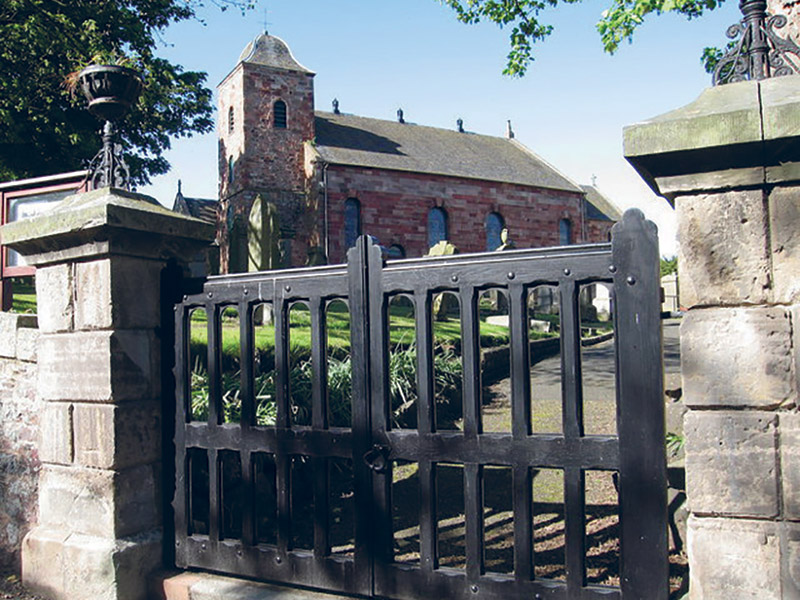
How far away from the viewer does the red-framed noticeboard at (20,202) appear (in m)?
5.91

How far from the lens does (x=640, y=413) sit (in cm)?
278

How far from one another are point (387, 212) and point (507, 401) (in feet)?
81.8

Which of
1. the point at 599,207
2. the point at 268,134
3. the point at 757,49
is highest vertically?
the point at 268,134

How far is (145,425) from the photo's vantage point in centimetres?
402

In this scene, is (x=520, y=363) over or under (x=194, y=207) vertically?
under

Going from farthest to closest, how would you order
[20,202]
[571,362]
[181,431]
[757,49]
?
[20,202]
[181,431]
[571,362]
[757,49]

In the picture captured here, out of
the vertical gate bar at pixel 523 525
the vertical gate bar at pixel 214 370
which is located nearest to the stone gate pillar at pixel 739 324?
the vertical gate bar at pixel 523 525

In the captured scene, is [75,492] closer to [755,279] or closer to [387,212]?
[755,279]

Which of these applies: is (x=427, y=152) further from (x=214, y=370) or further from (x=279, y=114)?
(x=214, y=370)

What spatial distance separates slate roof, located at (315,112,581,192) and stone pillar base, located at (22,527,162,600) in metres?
28.8

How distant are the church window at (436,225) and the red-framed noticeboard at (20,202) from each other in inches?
1131

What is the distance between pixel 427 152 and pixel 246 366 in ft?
112

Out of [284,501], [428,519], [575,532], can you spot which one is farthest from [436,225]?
[575,532]

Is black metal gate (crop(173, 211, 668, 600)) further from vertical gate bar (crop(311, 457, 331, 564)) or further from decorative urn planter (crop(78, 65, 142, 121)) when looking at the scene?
decorative urn planter (crop(78, 65, 142, 121))
